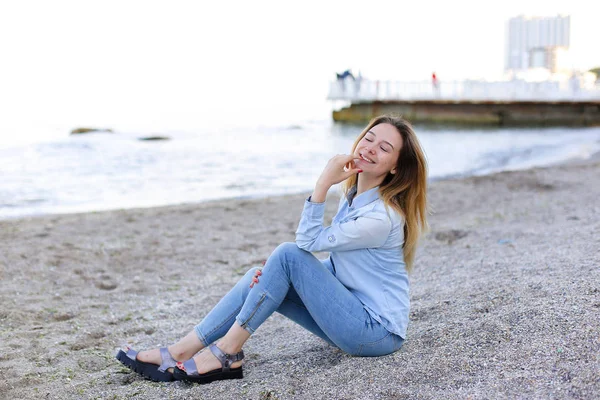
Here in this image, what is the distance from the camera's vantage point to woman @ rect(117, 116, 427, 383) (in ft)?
9.77

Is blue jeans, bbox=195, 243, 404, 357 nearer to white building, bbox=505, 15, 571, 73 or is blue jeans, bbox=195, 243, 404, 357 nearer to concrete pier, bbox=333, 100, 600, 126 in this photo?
concrete pier, bbox=333, 100, 600, 126

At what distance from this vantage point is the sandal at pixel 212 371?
119 inches

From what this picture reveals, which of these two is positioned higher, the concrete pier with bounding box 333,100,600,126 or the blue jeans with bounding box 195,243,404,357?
the concrete pier with bounding box 333,100,600,126

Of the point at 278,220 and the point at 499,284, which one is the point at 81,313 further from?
the point at 278,220

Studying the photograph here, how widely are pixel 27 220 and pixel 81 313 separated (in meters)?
4.22

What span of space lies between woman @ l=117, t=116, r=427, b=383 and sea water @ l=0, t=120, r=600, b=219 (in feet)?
23.1

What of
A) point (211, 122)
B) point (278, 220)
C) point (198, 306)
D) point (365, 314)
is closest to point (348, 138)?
point (211, 122)

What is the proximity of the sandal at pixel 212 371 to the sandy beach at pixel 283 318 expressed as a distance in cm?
5

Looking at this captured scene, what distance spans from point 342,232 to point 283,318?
65.4 inches

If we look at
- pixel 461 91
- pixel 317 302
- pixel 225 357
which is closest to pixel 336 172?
pixel 317 302

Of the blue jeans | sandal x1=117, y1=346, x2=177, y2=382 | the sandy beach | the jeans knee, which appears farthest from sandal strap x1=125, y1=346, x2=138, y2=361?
the jeans knee

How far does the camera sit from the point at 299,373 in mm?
3076

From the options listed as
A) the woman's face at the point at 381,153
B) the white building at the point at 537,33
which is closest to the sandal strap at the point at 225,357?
the woman's face at the point at 381,153

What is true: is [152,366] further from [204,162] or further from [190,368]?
[204,162]
